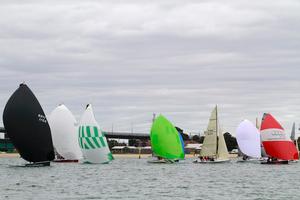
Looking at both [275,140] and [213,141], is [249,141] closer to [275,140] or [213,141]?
[213,141]

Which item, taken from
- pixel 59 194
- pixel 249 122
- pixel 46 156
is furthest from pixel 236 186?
pixel 249 122

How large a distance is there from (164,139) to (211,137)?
647 cm

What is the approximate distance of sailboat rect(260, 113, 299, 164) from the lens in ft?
315

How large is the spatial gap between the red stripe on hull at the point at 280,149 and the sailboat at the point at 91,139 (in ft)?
63.8

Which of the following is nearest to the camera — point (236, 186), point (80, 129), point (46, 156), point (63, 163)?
point (236, 186)

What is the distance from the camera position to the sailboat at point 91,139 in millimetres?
91625

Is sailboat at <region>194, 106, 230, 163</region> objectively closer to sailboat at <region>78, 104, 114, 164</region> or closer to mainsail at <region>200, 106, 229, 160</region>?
mainsail at <region>200, 106, 229, 160</region>

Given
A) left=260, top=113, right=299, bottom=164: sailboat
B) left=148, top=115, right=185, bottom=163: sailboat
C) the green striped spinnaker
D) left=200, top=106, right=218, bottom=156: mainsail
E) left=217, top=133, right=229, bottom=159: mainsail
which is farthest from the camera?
left=217, top=133, right=229, bottom=159: mainsail

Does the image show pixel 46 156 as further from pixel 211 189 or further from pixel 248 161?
pixel 248 161

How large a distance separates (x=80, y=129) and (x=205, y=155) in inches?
741

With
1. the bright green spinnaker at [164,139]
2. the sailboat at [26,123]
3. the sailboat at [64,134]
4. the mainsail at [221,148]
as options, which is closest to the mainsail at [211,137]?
the mainsail at [221,148]

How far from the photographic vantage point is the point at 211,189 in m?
57.2

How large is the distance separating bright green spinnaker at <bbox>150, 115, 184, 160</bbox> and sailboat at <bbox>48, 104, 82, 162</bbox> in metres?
9.64

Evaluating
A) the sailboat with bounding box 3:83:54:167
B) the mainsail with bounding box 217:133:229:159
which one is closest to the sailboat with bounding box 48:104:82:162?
the sailboat with bounding box 3:83:54:167
